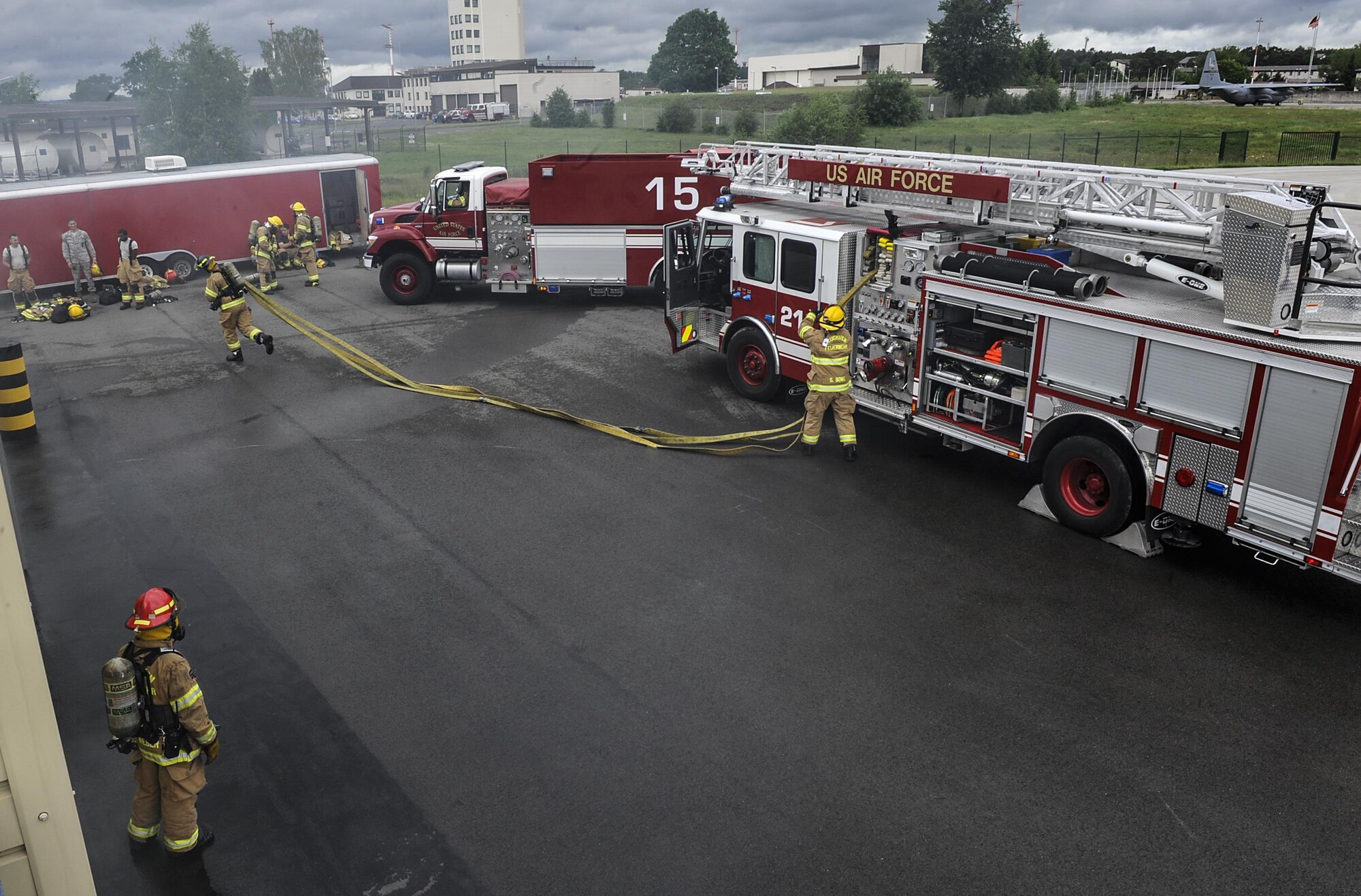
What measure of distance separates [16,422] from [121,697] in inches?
352

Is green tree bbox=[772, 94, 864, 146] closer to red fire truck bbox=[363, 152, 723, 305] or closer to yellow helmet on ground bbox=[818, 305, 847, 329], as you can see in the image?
red fire truck bbox=[363, 152, 723, 305]

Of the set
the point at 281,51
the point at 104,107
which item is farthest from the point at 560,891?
the point at 281,51

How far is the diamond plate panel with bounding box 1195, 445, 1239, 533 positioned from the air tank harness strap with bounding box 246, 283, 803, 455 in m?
4.53

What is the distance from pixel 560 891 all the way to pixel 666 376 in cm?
962

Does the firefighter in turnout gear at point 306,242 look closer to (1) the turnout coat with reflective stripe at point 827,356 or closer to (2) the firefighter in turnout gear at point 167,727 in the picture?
(1) the turnout coat with reflective stripe at point 827,356

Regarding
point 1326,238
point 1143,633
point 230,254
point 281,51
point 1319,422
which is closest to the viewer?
point 1319,422

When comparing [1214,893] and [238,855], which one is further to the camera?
[238,855]

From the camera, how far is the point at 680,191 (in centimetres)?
1764

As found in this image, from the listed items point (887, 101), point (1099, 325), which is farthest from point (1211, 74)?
point (1099, 325)

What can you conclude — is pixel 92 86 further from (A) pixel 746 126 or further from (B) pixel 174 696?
(B) pixel 174 696

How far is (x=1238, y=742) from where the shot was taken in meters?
6.08

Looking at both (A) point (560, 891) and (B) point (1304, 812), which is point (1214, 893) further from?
(A) point (560, 891)

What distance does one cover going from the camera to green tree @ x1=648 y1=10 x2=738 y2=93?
309ft

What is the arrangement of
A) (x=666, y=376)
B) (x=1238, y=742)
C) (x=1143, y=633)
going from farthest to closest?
1. (x=666, y=376)
2. (x=1143, y=633)
3. (x=1238, y=742)
